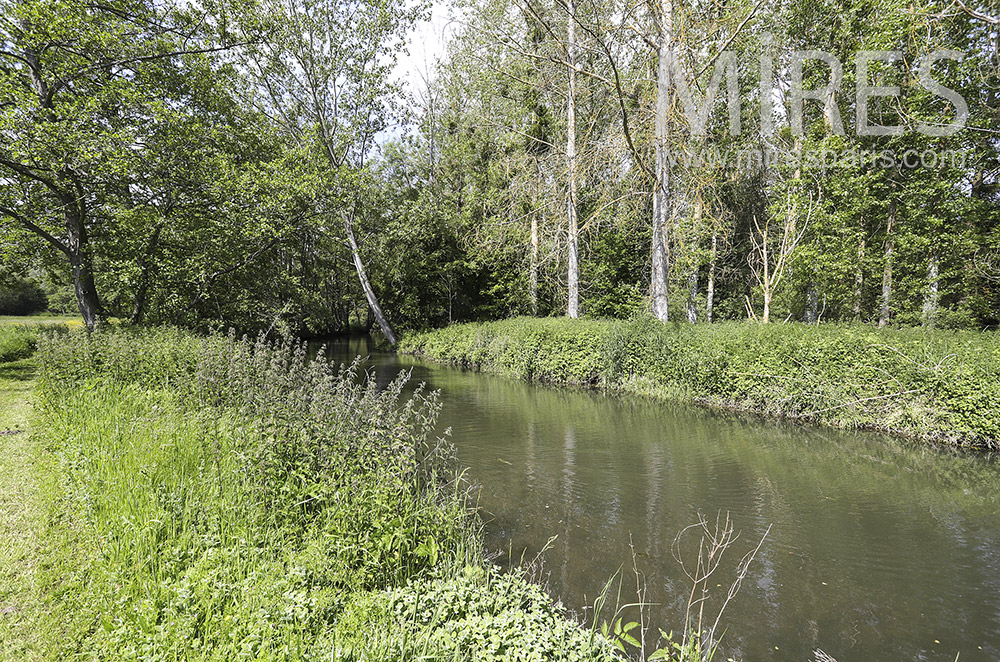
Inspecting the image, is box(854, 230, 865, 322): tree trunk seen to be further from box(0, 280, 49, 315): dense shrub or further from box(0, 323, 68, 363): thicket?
box(0, 280, 49, 315): dense shrub

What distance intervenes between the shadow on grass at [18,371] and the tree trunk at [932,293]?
87.2ft

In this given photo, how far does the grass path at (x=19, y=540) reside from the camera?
8.66ft

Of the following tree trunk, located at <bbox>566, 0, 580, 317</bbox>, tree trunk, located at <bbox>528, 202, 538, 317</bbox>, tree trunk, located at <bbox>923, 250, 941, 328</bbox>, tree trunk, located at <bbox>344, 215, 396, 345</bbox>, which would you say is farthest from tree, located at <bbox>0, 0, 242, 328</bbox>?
tree trunk, located at <bbox>923, 250, 941, 328</bbox>

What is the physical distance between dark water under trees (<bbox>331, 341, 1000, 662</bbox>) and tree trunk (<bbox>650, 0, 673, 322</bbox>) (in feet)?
18.8

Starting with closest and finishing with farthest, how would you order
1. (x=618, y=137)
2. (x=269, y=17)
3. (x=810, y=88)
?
(x=618, y=137) < (x=810, y=88) < (x=269, y=17)

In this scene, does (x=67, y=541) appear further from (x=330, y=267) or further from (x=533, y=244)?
(x=330, y=267)

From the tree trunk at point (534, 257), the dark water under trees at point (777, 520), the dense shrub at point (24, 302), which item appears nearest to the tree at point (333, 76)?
the tree trunk at point (534, 257)

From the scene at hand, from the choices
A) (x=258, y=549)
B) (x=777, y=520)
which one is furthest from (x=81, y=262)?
(x=777, y=520)

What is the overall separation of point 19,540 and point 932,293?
74.9ft

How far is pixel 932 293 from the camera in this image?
52.7 ft

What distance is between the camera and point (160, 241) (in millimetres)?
15039

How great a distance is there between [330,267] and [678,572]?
36426mm

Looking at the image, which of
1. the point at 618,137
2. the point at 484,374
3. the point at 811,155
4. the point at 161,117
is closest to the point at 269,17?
the point at 161,117

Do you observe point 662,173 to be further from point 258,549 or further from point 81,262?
point 81,262
